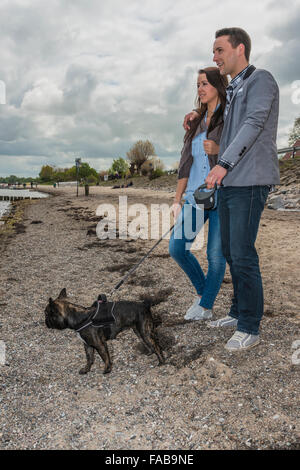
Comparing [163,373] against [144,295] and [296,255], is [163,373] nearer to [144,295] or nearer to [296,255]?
[144,295]

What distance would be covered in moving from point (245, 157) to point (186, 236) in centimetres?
127

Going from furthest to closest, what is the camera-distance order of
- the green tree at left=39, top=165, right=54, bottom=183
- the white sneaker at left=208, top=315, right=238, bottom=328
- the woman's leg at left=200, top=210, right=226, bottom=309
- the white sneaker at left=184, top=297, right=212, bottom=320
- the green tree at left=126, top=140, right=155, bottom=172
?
1. the green tree at left=39, top=165, right=54, bottom=183
2. the green tree at left=126, top=140, right=155, bottom=172
3. the white sneaker at left=184, top=297, right=212, bottom=320
4. the white sneaker at left=208, top=315, right=238, bottom=328
5. the woman's leg at left=200, top=210, right=226, bottom=309

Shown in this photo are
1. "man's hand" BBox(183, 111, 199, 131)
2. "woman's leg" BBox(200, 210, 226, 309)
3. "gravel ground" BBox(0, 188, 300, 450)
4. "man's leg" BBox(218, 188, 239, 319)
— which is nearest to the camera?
"gravel ground" BBox(0, 188, 300, 450)

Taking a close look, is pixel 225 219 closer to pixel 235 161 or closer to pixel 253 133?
pixel 235 161

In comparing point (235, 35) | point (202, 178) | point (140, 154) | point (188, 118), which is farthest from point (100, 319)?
point (140, 154)

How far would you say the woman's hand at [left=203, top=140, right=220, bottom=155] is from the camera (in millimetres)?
3445

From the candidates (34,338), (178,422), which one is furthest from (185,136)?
(34,338)

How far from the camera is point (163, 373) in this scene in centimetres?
329

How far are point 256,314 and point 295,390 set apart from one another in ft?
2.48

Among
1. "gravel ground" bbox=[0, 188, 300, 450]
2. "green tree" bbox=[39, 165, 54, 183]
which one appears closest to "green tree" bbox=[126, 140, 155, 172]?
"gravel ground" bbox=[0, 188, 300, 450]

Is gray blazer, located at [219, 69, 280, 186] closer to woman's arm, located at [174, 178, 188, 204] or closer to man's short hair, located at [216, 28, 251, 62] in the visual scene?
man's short hair, located at [216, 28, 251, 62]

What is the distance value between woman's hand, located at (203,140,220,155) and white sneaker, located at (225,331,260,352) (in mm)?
1990

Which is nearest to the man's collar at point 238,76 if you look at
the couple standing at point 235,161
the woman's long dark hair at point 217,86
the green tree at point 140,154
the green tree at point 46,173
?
the couple standing at point 235,161

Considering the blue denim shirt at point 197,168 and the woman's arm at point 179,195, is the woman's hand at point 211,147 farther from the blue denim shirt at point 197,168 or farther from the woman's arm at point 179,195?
the woman's arm at point 179,195
